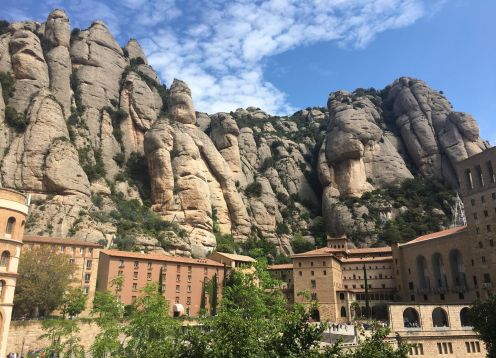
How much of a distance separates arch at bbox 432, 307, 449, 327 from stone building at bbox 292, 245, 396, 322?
569 inches

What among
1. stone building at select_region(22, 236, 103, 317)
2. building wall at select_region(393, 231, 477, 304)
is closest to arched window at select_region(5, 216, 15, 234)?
stone building at select_region(22, 236, 103, 317)

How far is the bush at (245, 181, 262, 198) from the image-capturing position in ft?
363

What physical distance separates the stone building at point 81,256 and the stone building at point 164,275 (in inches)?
73.2

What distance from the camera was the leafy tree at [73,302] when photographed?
48.8 m

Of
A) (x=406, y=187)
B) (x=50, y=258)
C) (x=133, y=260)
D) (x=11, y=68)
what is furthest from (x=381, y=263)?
(x=11, y=68)

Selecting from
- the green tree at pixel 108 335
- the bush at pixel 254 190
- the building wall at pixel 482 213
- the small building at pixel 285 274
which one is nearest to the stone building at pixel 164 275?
the green tree at pixel 108 335

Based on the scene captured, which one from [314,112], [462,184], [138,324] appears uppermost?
[314,112]

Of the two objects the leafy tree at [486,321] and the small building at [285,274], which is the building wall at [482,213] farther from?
the small building at [285,274]

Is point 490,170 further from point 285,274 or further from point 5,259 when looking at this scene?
point 5,259

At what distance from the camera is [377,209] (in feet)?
326

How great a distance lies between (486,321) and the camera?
3834 centimetres

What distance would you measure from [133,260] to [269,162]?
70085 millimetres

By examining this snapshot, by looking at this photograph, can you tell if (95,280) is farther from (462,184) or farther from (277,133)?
(277,133)

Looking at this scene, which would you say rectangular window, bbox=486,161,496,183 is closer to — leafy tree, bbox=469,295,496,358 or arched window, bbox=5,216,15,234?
leafy tree, bbox=469,295,496,358
